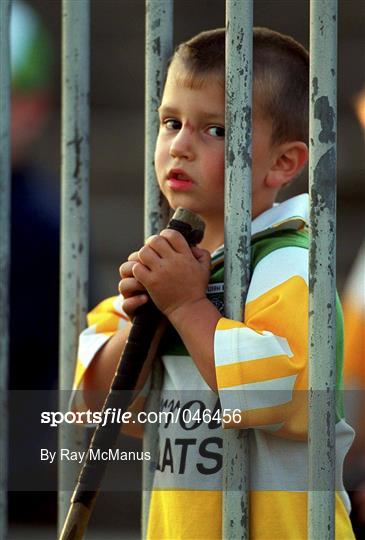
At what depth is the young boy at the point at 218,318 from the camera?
6.18 feet

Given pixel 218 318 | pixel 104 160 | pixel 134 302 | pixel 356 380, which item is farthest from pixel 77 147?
pixel 104 160

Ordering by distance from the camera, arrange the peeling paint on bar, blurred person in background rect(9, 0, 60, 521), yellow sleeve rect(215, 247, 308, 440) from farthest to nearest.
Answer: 1. blurred person in background rect(9, 0, 60, 521)
2. the peeling paint on bar
3. yellow sleeve rect(215, 247, 308, 440)

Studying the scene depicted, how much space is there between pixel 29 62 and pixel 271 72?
2.97 metres

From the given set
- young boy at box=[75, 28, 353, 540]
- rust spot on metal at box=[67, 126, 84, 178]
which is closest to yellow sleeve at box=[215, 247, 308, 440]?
young boy at box=[75, 28, 353, 540]

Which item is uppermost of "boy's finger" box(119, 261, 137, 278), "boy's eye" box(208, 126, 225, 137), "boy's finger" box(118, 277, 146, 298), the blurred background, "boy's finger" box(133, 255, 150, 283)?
the blurred background

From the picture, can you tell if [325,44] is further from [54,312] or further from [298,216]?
[54,312]

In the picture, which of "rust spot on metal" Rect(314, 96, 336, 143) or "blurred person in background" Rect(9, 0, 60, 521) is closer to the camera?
"rust spot on metal" Rect(314, 96, 336, 143)

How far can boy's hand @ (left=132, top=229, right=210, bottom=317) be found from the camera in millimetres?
1949

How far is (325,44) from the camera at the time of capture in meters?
1.72

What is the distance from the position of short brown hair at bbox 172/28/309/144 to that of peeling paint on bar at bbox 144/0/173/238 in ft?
0.22

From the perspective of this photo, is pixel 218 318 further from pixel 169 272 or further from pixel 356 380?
pixel 356 380

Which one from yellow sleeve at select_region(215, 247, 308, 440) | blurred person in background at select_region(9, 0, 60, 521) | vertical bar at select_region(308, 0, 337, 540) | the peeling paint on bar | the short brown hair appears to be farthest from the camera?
blurred person in background at select_region(9, 0, 60, 521)

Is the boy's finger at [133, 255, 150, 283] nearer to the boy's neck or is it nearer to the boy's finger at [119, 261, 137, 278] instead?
the boy's finger at [119, 261, 137, 278]

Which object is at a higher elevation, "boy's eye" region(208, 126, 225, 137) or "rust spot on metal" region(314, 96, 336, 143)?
"boy's eye" region(208, 126, 225, 137)
